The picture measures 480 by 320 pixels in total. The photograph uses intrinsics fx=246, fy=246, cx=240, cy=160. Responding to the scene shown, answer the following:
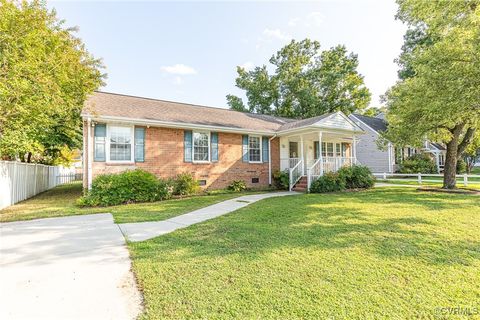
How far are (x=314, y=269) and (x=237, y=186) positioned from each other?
30.7ft

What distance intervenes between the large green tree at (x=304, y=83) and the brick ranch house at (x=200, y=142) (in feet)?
44.6

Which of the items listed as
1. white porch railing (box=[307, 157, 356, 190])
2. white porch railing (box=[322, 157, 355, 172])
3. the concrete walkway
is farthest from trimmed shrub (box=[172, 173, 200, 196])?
white porch railing (box=[322, 157, 355, 172])

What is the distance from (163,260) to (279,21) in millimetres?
14370

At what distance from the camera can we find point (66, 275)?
3.38m

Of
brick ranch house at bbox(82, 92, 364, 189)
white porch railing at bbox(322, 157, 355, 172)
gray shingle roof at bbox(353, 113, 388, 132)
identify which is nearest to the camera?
brick ranch house at bbox(82, 92, 364, 189)

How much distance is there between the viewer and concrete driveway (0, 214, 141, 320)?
259 centimetres

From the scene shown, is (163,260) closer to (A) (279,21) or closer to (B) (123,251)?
(B) (123,251)

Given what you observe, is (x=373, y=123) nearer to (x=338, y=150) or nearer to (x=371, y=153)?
(x=371, y=153)

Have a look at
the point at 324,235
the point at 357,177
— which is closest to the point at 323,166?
the point at 357,177

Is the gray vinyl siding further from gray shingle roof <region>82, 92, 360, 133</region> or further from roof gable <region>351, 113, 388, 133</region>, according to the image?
gray shingle roof <region>82, 92, 360, 133</region>

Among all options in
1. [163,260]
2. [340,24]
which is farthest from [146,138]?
[340,24]

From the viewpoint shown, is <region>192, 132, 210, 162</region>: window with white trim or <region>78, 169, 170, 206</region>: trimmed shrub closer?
<region>78, 169, 170, 206</region>: trimmed shrub

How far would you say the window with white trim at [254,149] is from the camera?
13.6 metres

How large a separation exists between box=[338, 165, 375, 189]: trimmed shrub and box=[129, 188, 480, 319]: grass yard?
264 inches
